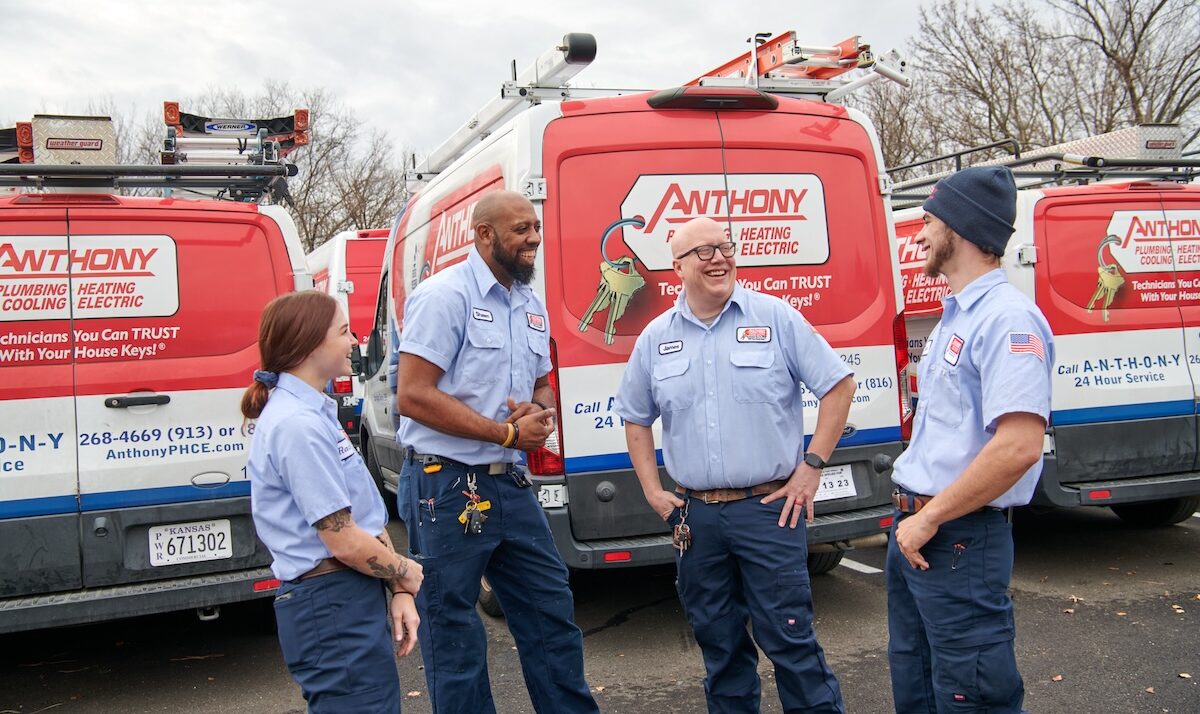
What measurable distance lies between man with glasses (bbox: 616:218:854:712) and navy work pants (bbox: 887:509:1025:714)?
0.56 metres

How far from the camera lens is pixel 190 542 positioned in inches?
176

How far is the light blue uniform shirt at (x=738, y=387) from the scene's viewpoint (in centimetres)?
321

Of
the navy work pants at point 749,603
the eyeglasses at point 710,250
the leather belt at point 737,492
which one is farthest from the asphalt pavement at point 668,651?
the eyeglasses at point 710,250

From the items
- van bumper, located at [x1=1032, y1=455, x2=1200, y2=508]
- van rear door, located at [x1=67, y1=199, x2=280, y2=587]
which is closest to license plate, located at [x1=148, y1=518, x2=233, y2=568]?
van rear door, located at [x1=67, y1=199, x2=280, y2=587]

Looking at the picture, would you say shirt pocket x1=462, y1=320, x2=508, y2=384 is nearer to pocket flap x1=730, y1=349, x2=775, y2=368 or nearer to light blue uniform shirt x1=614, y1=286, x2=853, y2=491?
light blue uniform shirt x1=614, y1=286, x2=853, y2=491

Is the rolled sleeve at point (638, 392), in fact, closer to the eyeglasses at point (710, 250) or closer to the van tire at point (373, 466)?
the eyeglasses at point (710, 250)

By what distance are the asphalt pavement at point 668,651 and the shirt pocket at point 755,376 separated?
158 centimetres

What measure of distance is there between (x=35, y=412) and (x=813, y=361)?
3.39m

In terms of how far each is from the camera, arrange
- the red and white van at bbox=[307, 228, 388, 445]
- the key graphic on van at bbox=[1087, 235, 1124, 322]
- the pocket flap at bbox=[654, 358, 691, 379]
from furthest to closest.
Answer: the red and white van at bbox=[307, 228, 388, 445]
the key graphic on van at bbox=[1087, 235, 1124, 322]
the pocket flap at bbox=[654, 358, 691, 379]

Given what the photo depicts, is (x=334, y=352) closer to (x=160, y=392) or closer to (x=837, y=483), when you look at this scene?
(x=160, y=392)

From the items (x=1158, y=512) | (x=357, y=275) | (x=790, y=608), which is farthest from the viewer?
(x=357, y=275)

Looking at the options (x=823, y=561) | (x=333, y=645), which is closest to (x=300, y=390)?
(x=333, y=645)

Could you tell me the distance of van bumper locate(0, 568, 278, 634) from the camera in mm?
4129

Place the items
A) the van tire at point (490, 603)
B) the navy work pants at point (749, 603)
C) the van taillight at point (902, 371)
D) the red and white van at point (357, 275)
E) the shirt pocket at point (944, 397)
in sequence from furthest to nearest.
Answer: the red and white van at point (357, 275), the van tire at point (490, 603), the van taillight at point (902, 371), the navy work pants at point (749, 603), the shirt pocket at point (944, 397)
